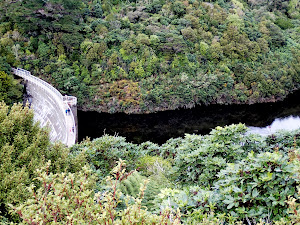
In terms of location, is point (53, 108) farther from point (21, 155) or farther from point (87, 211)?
point (87, 211)

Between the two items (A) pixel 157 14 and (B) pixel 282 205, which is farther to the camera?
(A) pixel 157 14

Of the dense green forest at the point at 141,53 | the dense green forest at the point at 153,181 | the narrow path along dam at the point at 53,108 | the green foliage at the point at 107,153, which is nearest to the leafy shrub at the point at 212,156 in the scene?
the dense green forest at the point at 153,181

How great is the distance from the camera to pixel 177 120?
25.3 meters

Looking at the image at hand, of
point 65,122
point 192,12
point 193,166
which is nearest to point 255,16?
point 192,12

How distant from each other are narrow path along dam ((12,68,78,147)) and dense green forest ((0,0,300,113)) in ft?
10.3

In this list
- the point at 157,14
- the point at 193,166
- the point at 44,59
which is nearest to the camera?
the point at 193,166

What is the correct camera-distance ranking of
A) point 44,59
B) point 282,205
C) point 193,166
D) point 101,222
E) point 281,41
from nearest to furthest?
1. point 101,222
2. point 282,205
3. point 193,166
4. point 44,59
5. point 281,41

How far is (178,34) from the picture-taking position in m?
28.8

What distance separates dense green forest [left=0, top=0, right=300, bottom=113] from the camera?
26078 mm

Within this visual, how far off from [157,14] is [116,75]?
972cm

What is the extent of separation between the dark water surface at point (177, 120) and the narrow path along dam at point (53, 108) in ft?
9.32

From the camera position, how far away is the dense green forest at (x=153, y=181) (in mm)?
2670

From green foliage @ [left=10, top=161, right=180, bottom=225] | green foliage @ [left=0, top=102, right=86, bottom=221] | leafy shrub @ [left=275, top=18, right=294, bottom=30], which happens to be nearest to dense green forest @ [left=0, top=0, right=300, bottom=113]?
leafy shrub @ [left=275, top=18, right=294, bottom=30]

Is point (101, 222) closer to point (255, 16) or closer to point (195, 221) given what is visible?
point (195, 221)
